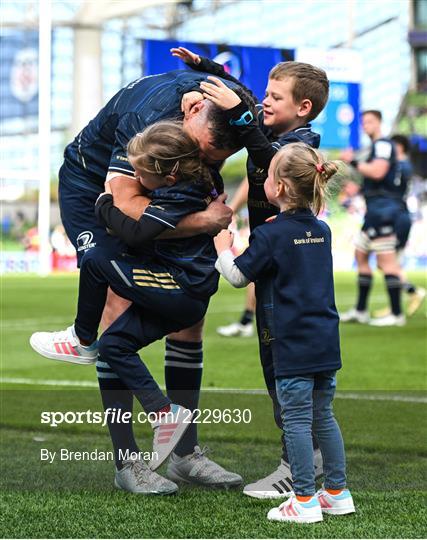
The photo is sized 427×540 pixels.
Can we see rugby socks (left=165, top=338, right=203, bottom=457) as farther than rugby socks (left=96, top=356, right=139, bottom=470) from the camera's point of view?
Yes

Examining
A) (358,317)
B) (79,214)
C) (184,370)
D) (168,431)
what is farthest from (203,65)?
(358,317)

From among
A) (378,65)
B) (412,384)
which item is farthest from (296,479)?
(378,65)

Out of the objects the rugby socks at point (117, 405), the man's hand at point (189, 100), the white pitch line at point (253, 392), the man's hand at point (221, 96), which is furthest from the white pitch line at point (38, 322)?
the man's hand at point (221, 96)

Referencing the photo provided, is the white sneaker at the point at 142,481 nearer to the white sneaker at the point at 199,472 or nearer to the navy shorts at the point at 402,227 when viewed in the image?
the white sneaker at the point at 199,472

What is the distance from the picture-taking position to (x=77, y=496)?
3.65 meters

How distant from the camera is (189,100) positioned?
3.66m

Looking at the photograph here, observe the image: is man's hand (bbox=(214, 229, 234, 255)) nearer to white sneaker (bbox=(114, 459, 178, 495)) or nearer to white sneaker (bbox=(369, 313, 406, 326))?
white sneaker (bbox=(114, 459, 178, 495))

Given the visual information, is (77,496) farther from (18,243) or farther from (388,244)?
(18,243)

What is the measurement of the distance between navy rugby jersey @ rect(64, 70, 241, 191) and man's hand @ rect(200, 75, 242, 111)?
7.9 inches

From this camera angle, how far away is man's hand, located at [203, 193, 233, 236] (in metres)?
3.68

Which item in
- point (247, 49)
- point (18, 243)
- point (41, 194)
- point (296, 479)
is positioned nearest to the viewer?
point (296, 479)

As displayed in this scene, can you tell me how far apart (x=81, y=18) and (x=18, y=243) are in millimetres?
22683

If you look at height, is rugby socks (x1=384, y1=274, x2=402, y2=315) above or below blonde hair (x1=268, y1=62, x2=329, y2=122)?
below

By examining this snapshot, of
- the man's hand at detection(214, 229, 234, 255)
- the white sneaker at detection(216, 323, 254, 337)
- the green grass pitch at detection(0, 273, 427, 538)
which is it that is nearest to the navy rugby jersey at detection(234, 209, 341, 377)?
the man's hand at detection(214, 229, 234, 255)
